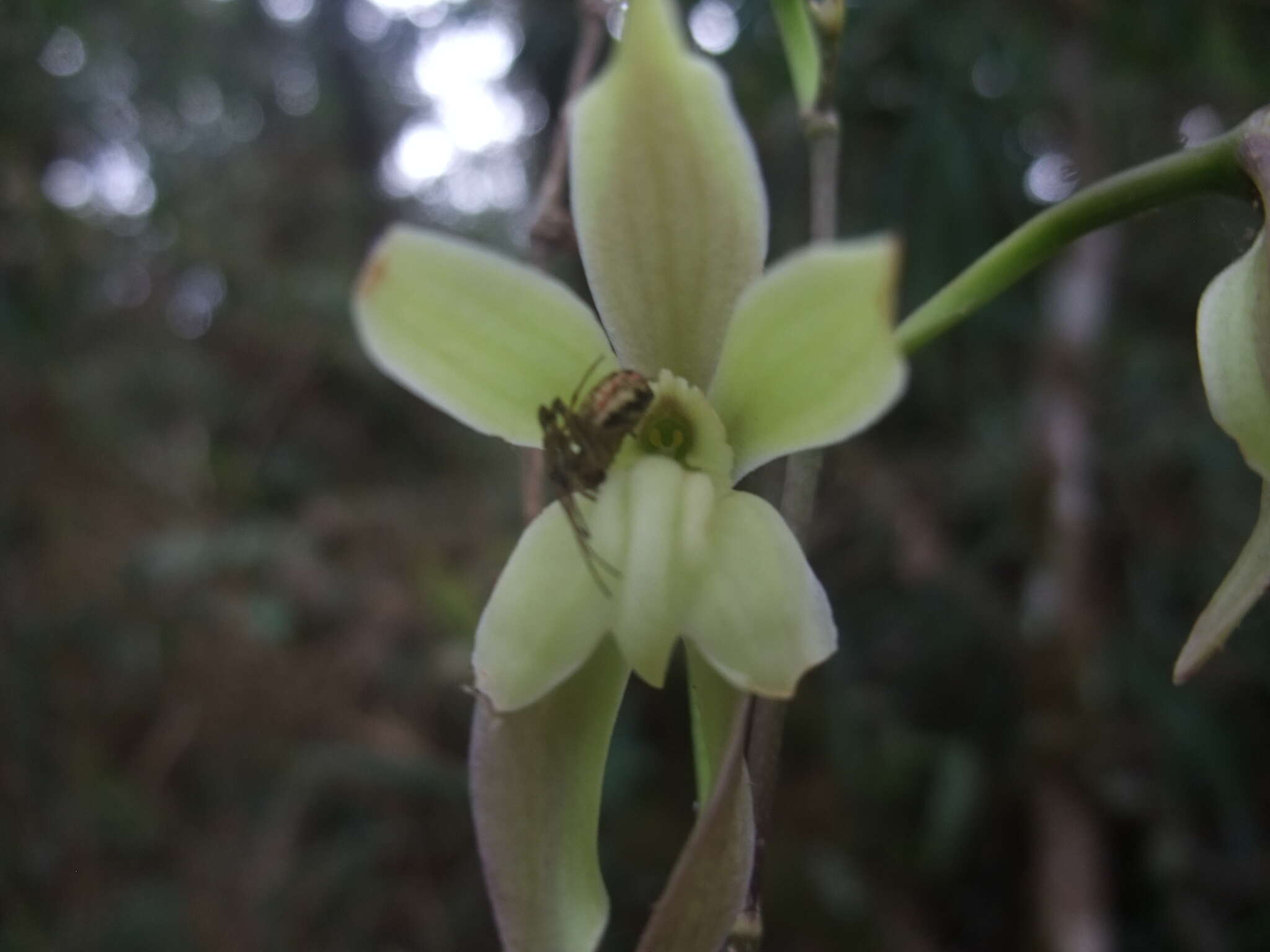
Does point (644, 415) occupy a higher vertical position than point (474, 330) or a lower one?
lower

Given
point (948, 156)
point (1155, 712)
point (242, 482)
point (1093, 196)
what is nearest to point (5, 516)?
point (242, 482)

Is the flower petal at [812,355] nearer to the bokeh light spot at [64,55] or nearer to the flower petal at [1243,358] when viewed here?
the flower petal at [1243,358]

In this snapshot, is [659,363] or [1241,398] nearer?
[1241,398]

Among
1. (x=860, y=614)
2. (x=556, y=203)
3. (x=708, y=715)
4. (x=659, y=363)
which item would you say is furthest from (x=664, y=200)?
(x=860, y=614)

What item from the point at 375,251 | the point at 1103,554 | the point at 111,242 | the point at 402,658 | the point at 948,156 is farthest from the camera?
the point at 111,242

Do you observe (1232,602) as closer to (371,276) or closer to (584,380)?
(584,380)

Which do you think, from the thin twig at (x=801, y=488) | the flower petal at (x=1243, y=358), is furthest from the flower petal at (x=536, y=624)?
the flower petal at (x=1243, y=358)

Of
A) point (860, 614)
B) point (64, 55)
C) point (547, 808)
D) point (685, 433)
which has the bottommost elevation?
point (860, 614)

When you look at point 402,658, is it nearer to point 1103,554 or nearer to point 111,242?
point 1103,554
